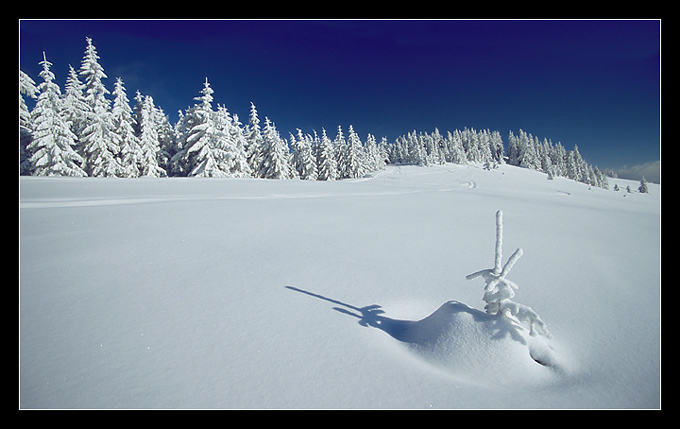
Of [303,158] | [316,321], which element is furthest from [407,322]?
[303,158]

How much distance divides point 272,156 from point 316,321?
117 feet

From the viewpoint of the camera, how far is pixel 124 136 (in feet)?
81.5

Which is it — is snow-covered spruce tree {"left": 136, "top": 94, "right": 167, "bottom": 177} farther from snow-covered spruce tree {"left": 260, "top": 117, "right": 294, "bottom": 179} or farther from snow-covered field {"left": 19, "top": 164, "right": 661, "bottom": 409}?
snow-covered field {"left": 19, "top": 164, "right": 661, "bottom": 409}

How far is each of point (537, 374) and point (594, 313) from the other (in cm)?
135

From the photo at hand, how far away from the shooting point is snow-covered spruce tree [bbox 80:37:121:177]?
74.4 feet

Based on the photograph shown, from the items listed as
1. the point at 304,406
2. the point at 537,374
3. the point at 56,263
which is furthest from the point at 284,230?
the point at 537,374

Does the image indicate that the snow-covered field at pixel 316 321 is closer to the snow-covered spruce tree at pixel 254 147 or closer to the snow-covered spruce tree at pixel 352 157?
the snow-covered spruce tree at pixel 254 147

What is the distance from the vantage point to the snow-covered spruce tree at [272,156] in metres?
35.6

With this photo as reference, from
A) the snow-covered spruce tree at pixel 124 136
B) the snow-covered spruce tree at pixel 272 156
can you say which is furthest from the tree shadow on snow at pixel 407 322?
the snow-covered spruce tree at pixel 272 156

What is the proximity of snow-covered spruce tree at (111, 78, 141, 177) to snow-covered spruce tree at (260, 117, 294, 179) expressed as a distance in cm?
1458

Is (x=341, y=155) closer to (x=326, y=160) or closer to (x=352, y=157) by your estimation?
(x=352, y=157)
